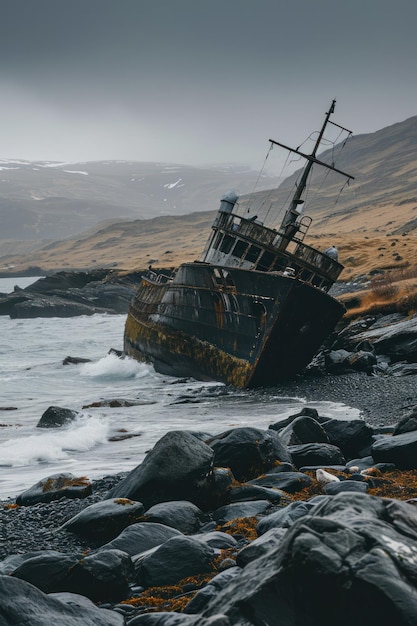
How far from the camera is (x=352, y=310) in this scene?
115 feet

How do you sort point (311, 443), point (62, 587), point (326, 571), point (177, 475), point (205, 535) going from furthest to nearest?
1. point (311, 443)
2. point (177, 475)
3. point (205, 535)
4. point (62, 587)
5. point (326, 571)

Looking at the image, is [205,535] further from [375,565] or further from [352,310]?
[352,310]

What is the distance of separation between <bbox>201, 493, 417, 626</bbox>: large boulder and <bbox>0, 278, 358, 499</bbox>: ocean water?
8.44 metres

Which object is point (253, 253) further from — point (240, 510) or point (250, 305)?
point (240, 510)

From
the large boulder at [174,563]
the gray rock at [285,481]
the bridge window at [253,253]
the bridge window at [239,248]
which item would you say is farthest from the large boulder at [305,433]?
the bridge window at [239,248]

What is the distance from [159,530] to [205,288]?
1861 cm

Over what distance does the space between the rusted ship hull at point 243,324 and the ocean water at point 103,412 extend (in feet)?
3.02

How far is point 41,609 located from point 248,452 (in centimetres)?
600

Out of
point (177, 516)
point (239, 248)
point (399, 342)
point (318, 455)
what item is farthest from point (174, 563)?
point (239, 248)

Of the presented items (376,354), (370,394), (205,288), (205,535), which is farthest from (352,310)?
(205,535)

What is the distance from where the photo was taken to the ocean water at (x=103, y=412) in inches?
599

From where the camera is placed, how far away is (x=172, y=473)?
30.9ft

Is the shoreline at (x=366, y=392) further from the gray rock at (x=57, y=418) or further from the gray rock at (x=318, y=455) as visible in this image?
the gray rock at (x=57, y=418)

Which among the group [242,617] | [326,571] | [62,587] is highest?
[326,571]
